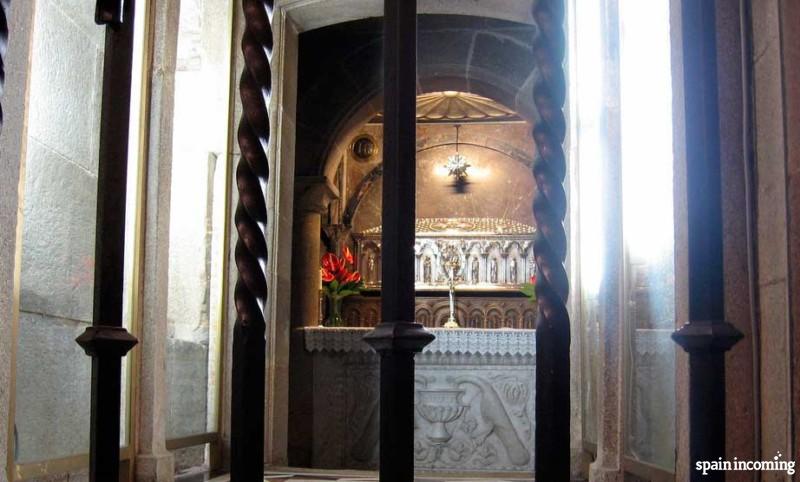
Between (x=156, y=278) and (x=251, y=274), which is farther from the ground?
(x=156, y=278)

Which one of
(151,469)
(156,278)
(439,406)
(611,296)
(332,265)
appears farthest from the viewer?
(332,265)

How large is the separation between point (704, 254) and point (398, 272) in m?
0.32

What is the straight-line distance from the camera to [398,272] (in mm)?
933

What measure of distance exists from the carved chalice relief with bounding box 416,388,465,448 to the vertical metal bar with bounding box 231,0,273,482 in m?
5.36

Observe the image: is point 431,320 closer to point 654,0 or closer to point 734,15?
point 654,0

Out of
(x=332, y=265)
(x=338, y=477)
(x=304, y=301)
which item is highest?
(x=332, y=265)

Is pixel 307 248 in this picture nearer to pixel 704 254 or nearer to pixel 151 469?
pixel 151 469

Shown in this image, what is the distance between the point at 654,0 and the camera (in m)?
3.61

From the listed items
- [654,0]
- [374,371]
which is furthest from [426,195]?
[654,0]

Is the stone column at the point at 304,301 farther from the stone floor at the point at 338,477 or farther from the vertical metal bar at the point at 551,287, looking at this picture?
the vertical metal bar at the point at 551,287

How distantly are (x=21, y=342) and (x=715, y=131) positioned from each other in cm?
243

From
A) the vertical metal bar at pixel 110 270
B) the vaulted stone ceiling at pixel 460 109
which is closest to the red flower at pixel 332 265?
the vaulted stone ceiling at pixel 460 109

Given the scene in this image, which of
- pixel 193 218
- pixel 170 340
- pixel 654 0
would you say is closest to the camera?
pixel 654 0

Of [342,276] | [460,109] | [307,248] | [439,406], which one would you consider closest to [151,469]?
[439,406]
